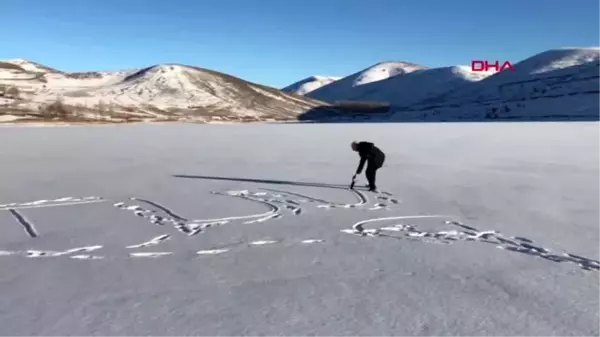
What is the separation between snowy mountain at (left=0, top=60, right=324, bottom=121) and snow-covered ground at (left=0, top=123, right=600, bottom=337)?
365ft

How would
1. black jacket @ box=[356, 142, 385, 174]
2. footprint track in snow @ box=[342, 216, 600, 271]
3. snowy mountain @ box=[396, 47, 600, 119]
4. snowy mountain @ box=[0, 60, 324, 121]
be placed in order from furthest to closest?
1. snowy mountain @ box=[0, 60, 324, 121]
2. snowy mountain @ box=[396, 47, 600, 119]
3. black jacket @ box=[356, 142, 385, 174]
4. footprint track in snow @ box=[342, 216, 600, 271]

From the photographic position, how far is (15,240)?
799 centimetres

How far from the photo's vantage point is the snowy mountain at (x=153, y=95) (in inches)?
5133

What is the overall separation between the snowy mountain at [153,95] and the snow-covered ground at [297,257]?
11112 centimetres

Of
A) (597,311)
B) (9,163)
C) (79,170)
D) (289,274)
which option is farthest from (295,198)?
(9,163)

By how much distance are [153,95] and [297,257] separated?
159399mm

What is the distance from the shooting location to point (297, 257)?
23.4 feet

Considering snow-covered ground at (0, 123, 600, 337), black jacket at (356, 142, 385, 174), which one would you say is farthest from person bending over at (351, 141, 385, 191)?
snow-covered ground at (0, 123, 600, 337)

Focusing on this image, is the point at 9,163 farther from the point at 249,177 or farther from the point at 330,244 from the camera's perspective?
the point at 330,244

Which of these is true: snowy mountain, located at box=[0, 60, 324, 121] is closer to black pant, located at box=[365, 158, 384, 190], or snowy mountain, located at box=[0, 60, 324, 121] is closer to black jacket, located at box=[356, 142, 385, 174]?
black jacket, located at box=[356, 142, 385, 174]

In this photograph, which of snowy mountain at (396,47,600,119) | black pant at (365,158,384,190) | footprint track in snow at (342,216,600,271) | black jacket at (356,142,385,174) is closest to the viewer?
footprint track in snow at (342,216,600,271)

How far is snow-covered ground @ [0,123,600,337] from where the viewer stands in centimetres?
492

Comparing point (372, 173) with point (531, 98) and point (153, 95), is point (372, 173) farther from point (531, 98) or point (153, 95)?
point (153, 95)

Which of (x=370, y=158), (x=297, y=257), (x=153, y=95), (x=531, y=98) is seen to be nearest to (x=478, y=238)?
(x=297, y=257)
